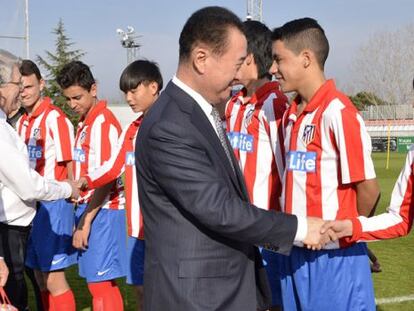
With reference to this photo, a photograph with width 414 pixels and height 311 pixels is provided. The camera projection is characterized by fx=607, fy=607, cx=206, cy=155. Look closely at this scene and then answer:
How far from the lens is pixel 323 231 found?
2.95 m

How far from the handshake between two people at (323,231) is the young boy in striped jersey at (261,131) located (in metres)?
0.92

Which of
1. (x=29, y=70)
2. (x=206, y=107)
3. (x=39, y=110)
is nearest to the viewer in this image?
(x=206, y=107)

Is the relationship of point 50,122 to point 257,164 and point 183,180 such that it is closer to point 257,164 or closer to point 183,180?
point 257,164

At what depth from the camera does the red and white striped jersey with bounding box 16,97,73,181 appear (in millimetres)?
5375

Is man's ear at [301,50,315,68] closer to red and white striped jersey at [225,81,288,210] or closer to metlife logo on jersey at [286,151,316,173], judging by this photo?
metlife logo on jersey at [286,151,316,173]

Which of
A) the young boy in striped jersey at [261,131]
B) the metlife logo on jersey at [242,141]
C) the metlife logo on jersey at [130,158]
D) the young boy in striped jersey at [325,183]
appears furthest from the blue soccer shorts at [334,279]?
the metlife logo on jersey at [130,158]

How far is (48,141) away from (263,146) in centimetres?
213

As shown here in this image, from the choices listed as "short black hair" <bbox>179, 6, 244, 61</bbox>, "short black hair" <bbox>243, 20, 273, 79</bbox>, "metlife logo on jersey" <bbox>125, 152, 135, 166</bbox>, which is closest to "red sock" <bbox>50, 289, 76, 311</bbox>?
"metlife logo on jersey" <bbox>125, 152, 135, 166</bbox>

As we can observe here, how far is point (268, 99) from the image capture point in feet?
14.2

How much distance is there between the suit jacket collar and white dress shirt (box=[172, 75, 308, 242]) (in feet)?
0.06

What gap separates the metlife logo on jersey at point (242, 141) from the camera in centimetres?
434

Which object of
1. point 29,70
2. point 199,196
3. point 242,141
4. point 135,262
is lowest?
point 135,262

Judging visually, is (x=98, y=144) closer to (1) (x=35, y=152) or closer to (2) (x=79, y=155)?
(2) (x=79, y=155)

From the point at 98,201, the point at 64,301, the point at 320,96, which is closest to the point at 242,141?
the point at 320,96
